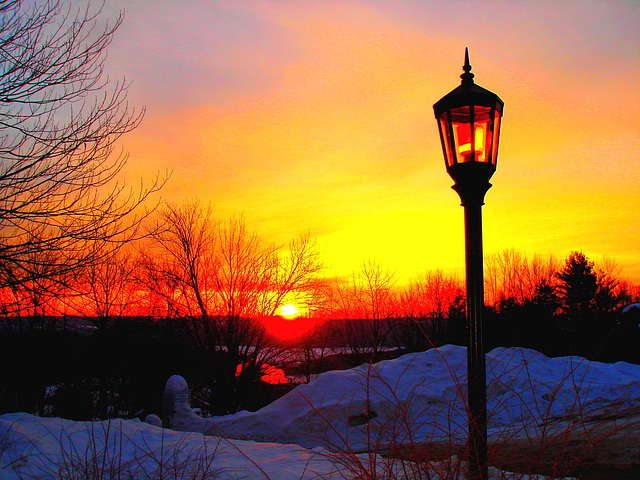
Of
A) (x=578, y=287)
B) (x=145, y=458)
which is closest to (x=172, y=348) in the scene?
(x=145, y=458)

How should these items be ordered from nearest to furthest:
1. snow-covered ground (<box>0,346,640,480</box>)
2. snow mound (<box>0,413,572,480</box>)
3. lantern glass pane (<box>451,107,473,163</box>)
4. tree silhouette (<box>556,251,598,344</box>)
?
snow-covered ground (<box>0,346,640,480</box>) → lantern glass pane (<box>451,107,473,163</box>) → snow mound (<box>0,413,572,480</box>) → tree silhouette (<box>556,251,598,344</box>)

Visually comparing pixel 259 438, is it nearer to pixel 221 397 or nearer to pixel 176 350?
pixel 221 397

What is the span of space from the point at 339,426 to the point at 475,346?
20.0 ft

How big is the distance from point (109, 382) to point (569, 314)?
26.6m

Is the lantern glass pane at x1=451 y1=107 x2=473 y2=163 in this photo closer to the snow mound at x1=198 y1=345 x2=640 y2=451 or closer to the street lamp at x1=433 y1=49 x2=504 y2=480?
the street lamp at x1=433 y1=49 x2=504 y2=480

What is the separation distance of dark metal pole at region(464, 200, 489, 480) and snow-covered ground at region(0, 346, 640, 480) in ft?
0.47

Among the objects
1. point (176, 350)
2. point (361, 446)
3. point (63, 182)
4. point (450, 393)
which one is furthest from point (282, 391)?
point (63, 182)

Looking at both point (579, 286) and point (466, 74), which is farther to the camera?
point (579, 286)

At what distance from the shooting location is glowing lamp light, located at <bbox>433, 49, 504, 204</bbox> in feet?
12.7

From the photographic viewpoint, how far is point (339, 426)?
9086 millimetres

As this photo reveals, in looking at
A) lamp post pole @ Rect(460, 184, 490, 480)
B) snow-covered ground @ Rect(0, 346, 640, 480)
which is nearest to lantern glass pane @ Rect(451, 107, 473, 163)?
lamp post pole @ Rect(460, 184, 490, 480)

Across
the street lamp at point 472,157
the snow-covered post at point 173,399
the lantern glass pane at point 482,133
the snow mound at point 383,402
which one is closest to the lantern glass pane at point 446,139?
the street lamp at point 472,157

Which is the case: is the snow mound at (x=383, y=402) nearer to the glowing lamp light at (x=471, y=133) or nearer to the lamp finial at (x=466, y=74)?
the glowing lamp light at (x=471, y=133)

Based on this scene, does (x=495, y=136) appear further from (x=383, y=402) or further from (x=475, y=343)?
(x=383, y=402)
